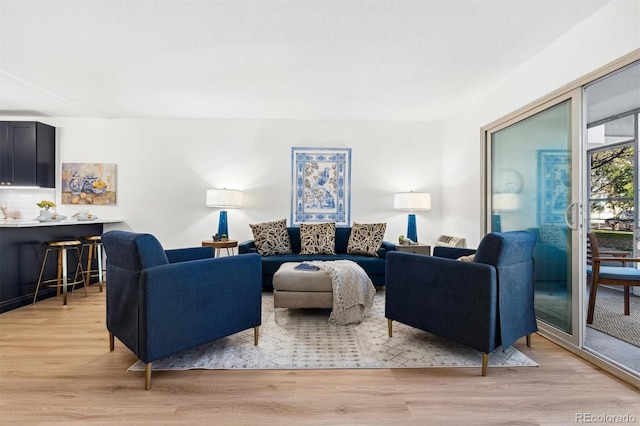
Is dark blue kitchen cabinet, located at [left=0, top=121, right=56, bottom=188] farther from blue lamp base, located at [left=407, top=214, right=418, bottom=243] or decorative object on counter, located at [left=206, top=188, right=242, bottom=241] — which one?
blue lamp base, located at [left=407, top=214, right=418, bottom=243]

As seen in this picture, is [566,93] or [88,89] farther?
[88,89]

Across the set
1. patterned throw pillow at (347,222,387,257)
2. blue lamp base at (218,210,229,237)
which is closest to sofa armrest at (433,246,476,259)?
patterned throw pillow at (347,222,387,257)

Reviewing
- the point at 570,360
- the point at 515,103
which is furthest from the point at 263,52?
the point at 570,360

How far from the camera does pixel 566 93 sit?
98.3 inches

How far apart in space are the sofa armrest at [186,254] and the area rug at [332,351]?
767 mm

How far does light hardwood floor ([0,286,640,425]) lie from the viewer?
63.2 inches

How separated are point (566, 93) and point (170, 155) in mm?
5085

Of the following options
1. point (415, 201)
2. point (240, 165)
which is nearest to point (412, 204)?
point (415, 201)

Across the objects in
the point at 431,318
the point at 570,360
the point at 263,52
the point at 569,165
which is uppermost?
the point at 263,52

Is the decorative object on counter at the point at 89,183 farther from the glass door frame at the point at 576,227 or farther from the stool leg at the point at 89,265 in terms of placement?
the glass door frame at the point at 576,227

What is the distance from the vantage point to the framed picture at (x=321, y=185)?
16.1ft

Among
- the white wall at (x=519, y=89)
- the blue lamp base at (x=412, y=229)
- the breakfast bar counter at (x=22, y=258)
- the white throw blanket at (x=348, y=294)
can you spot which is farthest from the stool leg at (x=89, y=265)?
the white wall at (x=519, y=89)

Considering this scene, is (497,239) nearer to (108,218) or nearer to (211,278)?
(211,278)

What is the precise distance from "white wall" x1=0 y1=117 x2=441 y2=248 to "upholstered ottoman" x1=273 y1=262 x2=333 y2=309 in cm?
203
